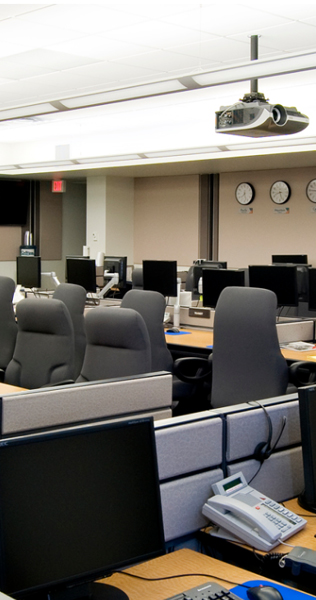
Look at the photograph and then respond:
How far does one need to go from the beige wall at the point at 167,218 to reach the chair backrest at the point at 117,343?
7980 millimetres

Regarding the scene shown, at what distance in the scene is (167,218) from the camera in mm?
11961

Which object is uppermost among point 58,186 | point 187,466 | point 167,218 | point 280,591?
point 58,186

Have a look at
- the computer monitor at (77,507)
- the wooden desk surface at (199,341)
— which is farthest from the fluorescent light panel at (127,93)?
the computer monitor at (77,507)

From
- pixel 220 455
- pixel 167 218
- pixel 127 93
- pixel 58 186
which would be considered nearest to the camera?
pixel 220 455

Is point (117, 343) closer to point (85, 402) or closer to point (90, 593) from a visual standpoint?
point (85, 402)

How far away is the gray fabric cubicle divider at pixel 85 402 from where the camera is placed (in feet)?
6.26

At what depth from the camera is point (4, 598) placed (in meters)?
0.96

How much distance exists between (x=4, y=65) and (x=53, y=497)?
17.3ft

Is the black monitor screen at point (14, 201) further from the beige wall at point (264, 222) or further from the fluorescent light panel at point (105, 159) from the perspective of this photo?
the beige wall at point (264, 222)

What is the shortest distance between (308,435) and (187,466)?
1.24 feet

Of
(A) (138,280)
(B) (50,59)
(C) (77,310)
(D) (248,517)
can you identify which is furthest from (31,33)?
(D) (248,517)

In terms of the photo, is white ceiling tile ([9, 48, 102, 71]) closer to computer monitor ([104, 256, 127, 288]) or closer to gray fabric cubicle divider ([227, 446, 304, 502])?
computer monitor ([104, 256, 127, 288])

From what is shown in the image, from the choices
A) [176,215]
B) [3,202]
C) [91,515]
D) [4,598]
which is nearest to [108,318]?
[91,515]

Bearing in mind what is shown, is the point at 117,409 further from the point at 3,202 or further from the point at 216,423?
the point at 3,202
